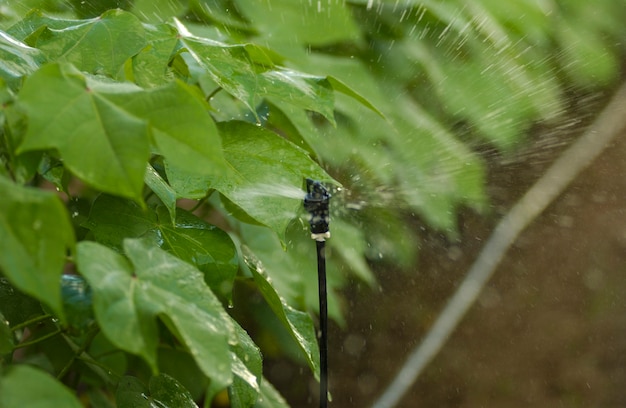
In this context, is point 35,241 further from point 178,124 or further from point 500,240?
point 500,240

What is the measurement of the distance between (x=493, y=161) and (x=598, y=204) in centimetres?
24

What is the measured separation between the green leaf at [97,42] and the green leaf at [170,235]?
0.08 m

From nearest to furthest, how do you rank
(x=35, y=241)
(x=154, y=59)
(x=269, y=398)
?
1. (x=35, y=241)
2. (x=154, y=59)
3. (x=269, y=398)

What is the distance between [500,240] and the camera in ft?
5.00

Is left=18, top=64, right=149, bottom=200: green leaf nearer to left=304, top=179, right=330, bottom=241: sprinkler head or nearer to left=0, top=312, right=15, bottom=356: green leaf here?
left=0, top=312, right=15, bottom=356: green leaf

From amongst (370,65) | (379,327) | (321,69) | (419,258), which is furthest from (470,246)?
(321,69)

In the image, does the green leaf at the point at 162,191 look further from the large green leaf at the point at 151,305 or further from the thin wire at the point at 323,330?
the thin wire at the point at 323,330

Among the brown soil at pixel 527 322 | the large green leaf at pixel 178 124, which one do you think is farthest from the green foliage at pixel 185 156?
the brown soil at pixel 527 322

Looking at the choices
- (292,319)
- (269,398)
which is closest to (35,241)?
(292,319)

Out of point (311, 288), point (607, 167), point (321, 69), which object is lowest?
point (311, 288)

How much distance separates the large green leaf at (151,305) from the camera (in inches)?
10.4

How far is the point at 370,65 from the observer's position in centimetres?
120

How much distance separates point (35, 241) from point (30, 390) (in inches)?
2.2

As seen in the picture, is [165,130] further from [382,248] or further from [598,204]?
[598,204]
